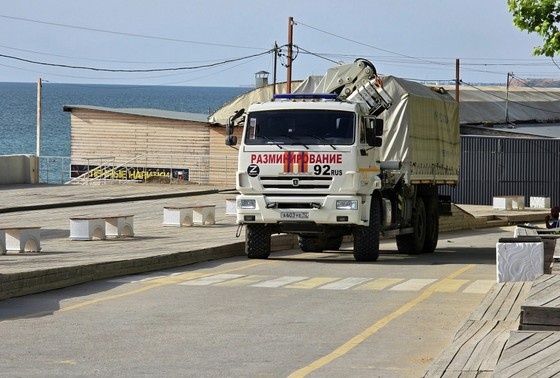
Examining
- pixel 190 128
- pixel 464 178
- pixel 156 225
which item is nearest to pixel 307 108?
pixel 156 225

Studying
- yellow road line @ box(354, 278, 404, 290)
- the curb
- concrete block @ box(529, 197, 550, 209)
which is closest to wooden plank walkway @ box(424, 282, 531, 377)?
yellow road line @ box(354, 278, 404, 290)

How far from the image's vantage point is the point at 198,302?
53.7ft

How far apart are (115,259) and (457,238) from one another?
60.2 ft

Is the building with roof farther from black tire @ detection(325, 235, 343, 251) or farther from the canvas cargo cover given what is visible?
black tire @ detection(325, 235, 343, 251)

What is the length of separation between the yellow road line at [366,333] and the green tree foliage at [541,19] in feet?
21.6

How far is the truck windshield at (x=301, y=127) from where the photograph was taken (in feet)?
76.1

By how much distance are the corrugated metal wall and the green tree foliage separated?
37.3m

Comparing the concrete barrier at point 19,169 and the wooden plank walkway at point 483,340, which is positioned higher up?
the concrete barrier at point 19,169

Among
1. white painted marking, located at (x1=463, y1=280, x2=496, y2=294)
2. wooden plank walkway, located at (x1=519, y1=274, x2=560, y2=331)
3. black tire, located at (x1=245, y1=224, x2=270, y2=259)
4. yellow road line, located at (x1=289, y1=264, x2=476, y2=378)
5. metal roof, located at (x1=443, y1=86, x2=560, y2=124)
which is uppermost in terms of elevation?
metal roof, located at (x1=443, y1=86, x2=560, y2=124)

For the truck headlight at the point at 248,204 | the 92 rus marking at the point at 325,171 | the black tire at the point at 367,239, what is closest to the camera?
the 92 rus marking at the point at 325,171

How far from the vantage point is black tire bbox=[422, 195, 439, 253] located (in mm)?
29203

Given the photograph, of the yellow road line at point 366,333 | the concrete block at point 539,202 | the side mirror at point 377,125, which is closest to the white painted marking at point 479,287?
the yellow road line at point 366,333

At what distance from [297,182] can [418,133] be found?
6475 millimetres

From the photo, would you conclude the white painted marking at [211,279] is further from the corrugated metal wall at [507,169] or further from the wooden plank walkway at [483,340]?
the corrugated metal wall at [507,169]
